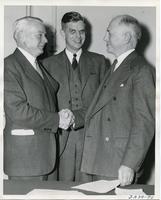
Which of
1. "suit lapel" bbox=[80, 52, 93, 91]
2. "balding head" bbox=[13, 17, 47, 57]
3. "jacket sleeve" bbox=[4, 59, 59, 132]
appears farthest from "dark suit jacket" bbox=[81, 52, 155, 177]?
"balding head" bbox=[13, 17, 47, 57]

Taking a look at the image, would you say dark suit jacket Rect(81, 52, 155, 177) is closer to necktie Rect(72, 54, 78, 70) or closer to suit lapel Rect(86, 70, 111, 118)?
suit lapel Rect(86, 70, 111, 118)

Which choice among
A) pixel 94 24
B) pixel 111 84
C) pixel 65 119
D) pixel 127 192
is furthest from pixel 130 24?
pixel 127 192

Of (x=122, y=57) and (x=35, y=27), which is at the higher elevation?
(x=35, y=27)

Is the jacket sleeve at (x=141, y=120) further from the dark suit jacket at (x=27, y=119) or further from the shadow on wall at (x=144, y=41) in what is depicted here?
the dark suit jacket at (x=27, y=119)

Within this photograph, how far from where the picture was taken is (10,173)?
1507mm

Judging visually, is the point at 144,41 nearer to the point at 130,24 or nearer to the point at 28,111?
the point at 130,24

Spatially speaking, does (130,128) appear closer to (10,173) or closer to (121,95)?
(121,95)

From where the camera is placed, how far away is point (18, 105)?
1457 mm

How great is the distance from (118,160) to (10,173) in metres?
0.49

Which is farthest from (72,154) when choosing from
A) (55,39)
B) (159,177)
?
(55,39)

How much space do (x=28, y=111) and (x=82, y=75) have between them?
12.6 inches

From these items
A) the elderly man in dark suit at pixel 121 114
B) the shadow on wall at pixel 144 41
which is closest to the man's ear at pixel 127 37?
the elderly man in dark suit at pixel 121 114

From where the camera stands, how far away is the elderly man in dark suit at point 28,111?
1.46 meters

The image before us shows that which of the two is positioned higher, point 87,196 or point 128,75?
point 128,75
